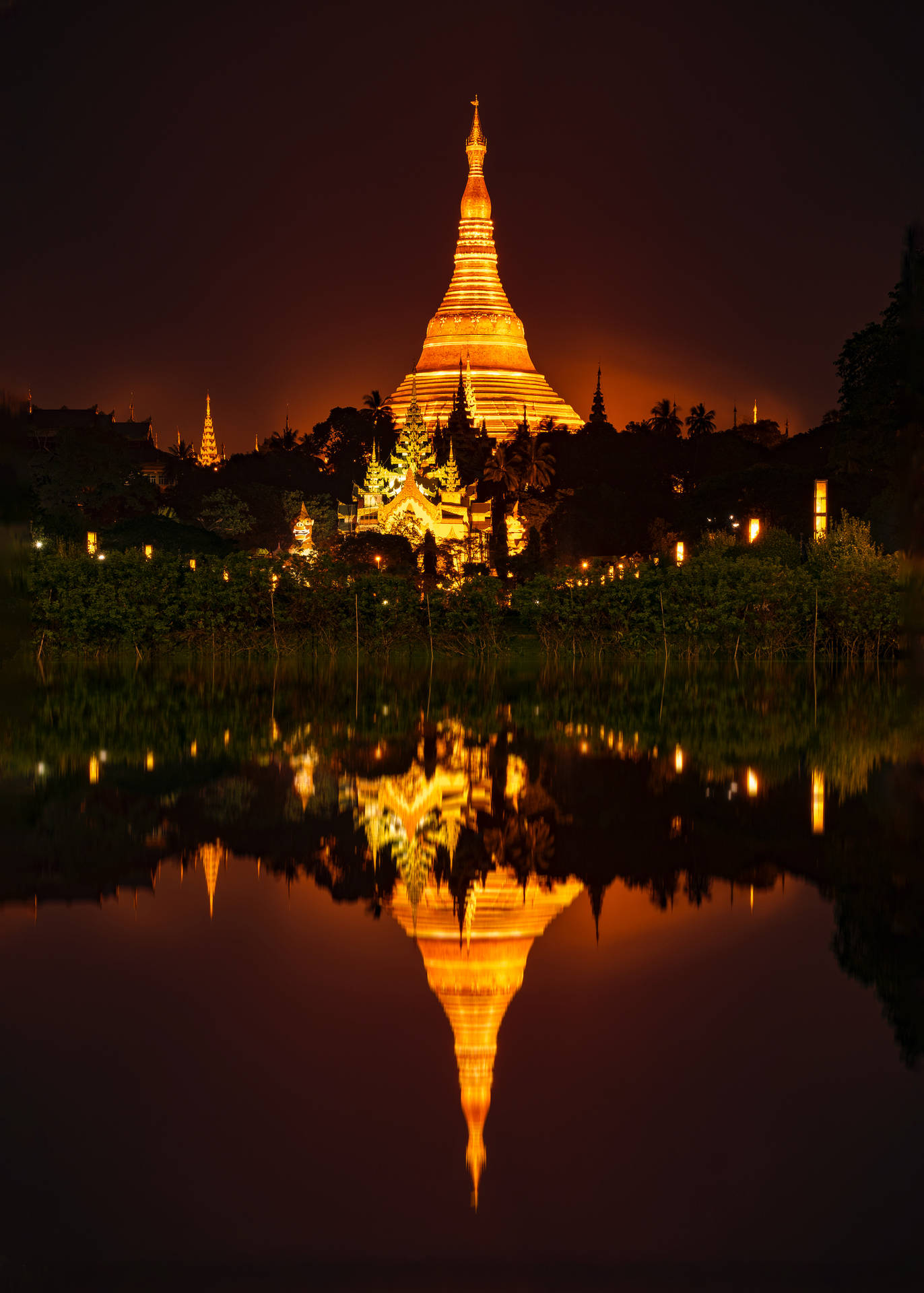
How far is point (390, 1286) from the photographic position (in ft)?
9.64

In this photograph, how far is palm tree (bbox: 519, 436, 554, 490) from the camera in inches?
2073

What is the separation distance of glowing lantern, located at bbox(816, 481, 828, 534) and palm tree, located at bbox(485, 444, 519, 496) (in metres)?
25.3

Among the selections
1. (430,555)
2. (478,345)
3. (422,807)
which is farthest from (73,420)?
(422,807)

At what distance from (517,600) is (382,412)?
4297 cm

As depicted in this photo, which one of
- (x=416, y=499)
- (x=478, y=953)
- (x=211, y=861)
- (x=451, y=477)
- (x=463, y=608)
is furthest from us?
(x=451, y=477)

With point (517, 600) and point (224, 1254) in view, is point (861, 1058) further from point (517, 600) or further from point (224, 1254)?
point (517, 600)

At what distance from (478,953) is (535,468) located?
4811 cm

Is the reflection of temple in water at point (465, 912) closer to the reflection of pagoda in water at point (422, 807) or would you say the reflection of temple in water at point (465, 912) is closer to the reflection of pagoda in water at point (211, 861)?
the reflection of pagoda in water at point (422, 807)

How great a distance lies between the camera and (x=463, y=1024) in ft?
14.8

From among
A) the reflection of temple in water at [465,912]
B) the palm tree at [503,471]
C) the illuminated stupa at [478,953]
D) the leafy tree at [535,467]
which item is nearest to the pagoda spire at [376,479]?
the palm tree at [503,471]

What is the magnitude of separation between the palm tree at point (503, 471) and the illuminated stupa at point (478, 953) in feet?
152

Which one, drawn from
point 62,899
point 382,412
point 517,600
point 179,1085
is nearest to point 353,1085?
point 179,1085

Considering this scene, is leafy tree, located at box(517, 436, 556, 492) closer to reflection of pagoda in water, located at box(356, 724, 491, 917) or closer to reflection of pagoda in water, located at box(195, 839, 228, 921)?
reflection of pagoda in water, located at box(356, 724, 491, 917)

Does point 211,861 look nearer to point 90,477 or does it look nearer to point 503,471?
point 90,477
